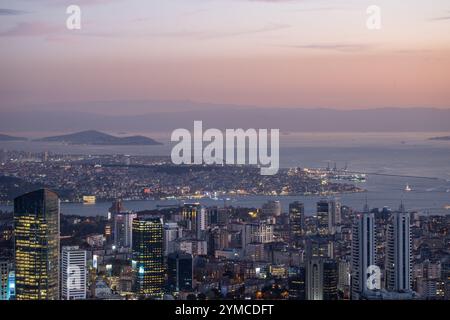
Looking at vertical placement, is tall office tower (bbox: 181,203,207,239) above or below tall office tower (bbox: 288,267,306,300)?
above

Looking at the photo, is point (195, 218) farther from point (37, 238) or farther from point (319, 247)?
point (37, 238)

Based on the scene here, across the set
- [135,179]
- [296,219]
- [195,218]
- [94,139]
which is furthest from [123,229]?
[296,219]

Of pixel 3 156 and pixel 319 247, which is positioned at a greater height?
pixel 3 156

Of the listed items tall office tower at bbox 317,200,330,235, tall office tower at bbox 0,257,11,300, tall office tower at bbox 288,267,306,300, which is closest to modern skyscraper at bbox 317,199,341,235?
tall office tower at bbox 317,200,330,235

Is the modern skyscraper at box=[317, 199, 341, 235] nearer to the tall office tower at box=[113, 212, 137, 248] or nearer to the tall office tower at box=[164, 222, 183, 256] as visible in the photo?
the tall office tower at box=[164, 222, 183, 256]

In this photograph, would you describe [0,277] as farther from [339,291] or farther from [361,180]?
[361,180]
